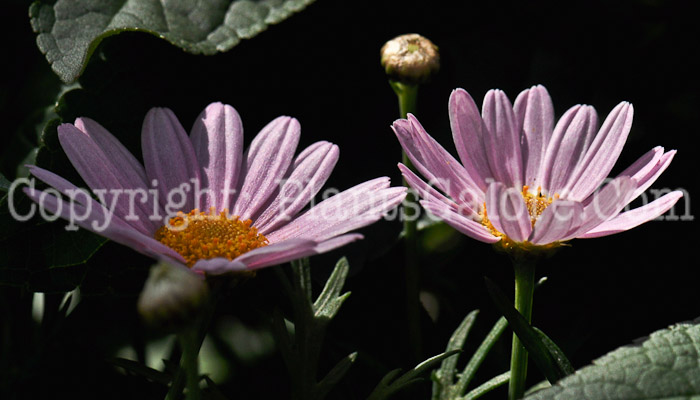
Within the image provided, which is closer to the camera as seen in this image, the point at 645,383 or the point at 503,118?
the point at 645,383

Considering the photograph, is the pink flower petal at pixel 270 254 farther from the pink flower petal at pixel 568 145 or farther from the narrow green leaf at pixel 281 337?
the pink flower petal at pixel 568 145

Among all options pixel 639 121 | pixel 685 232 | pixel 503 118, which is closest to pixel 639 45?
pixel 639 121

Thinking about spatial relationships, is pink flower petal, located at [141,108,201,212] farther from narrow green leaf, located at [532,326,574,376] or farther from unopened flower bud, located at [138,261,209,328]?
narrow green leaf, located at [532,326,574,376]

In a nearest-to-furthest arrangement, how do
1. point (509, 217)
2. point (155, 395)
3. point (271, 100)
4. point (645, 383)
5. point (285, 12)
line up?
1. point (645, 383)
2. point (509, 217)
3. point (155, 395)
4. point (285, 12)
5. point (271, 100)

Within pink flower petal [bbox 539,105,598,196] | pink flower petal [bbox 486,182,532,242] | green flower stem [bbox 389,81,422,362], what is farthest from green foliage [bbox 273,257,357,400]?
pink flower petal [bbox 539,105,598,196]

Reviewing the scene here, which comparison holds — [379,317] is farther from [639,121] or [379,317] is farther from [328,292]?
[639,121]

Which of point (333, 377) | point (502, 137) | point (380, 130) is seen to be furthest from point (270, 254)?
point (380, 130)

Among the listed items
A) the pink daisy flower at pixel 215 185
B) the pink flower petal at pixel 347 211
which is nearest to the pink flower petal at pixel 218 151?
the pink daisy flower at pixel 215 185
